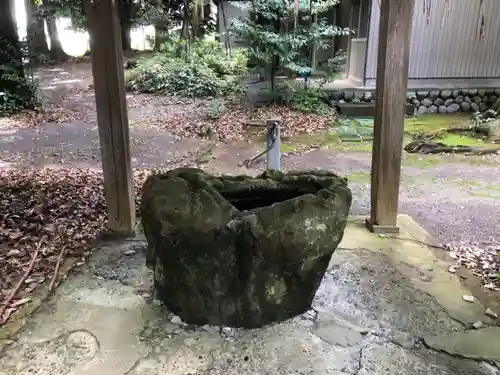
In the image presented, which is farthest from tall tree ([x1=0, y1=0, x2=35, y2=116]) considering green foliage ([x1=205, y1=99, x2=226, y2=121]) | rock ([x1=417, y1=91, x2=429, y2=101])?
rock ([x1=417, y1=91, x2=429, y2=101])

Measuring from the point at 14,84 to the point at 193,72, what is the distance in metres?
4.44

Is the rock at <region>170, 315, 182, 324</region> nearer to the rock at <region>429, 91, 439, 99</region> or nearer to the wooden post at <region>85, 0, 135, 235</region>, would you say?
the wooden post at <region>85, 0, 135, 235</region>

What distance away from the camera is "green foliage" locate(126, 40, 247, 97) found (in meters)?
12.5

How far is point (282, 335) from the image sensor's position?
9.29ft

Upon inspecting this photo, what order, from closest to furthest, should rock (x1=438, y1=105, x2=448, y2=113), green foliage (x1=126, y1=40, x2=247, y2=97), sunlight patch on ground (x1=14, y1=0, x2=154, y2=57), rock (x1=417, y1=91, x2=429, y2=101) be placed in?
rock (x1=417, y1=91, x2=429, y2=101)
rock (x1=438, y1=105, x2=448, y2=113)
green foliage (x1=126, y1=40, x2=247, y2=97)
sunlight patch on ground (x1=14, y1=0, x2=154, y2=57)

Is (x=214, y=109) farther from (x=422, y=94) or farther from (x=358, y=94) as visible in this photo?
(x=422, y=94)

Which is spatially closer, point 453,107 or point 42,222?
point 42,222

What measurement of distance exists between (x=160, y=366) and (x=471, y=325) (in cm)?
188

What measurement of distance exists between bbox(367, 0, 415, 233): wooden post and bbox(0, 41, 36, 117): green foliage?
876cm

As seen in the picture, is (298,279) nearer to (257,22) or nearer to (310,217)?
(310,217)

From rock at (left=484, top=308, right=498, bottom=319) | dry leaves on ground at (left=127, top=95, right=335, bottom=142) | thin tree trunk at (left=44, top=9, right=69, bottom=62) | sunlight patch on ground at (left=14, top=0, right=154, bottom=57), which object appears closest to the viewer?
rock at (left=484, top=308, right=498, bottom=319)

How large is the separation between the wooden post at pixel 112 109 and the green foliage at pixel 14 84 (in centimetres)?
745

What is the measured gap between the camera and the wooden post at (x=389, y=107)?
12.5ft

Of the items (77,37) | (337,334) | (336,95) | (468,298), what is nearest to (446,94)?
(336,95)
